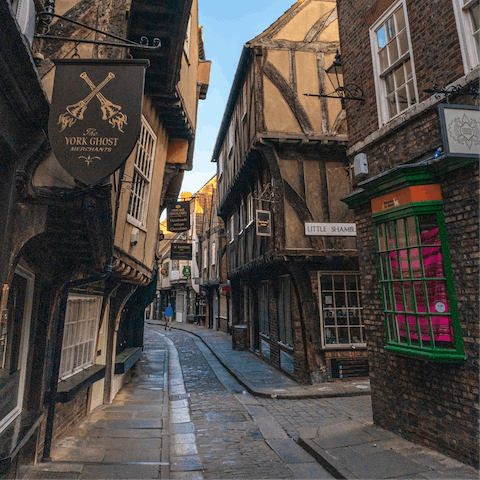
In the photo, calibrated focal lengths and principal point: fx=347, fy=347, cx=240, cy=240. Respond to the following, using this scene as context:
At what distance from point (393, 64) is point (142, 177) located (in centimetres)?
519

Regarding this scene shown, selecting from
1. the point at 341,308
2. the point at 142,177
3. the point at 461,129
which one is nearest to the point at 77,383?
the point at 142,177

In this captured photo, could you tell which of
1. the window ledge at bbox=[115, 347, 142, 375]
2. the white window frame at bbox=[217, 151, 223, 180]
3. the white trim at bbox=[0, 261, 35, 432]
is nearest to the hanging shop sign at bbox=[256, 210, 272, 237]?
the window ledge at bbox=[115, 347, 142, 375]

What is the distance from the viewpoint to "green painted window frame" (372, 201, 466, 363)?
15.5 feet

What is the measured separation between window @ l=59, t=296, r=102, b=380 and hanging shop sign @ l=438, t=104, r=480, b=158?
21.3 ft

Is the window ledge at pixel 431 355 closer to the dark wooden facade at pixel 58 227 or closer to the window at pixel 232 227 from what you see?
the dark wooden facade at pixel 58 227

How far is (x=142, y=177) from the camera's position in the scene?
7227 millimetres

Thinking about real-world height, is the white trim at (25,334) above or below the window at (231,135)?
below

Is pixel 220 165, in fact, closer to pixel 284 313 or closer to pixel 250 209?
pixel 250 209

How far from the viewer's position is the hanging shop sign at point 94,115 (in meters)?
2.58

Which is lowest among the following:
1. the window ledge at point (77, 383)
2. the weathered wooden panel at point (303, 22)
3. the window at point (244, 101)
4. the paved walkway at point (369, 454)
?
the paved walkway at point (369, 454)

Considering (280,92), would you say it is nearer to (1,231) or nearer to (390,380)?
(390,380)

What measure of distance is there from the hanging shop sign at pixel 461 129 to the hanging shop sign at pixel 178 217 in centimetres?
954

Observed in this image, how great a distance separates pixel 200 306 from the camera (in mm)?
30891

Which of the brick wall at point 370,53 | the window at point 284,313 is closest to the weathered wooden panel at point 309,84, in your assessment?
the brick wall at point 370,53
